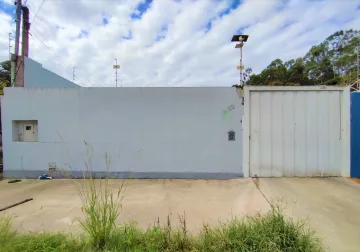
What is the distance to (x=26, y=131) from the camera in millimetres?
4770

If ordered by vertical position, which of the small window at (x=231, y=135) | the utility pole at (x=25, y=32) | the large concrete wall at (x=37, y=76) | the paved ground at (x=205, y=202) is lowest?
the paved ground at (x=205, y=202)

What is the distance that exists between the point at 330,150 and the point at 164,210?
4.12 meters

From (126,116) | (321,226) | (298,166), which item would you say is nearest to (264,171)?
(298,166)

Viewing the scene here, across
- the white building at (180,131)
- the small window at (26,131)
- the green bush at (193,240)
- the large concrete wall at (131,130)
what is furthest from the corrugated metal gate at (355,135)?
the small window at (26,131)

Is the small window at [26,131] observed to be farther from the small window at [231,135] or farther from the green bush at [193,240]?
the small window at [231,135]

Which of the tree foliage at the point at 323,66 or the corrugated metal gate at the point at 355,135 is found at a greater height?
the tree foliage at the point at 323,66

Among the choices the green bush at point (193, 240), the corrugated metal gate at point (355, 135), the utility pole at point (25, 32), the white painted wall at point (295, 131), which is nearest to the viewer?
the green bush at point (193, 240)

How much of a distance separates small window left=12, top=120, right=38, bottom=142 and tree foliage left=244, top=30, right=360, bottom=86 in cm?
2741

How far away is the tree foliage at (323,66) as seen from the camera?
2697 cm

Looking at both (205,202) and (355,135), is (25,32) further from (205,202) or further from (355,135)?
(355,135)

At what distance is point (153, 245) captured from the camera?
75.2 inches

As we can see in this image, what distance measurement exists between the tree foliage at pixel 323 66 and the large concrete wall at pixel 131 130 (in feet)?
82.6

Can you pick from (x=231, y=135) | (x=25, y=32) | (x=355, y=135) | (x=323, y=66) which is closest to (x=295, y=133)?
(x=355, y=135)

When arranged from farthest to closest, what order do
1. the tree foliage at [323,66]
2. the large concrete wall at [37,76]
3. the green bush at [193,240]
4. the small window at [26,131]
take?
1. the tree foliage at [323,66]
2. the large concrete wall at [37,76]
3. the small window at [26,131]
4. the green bush at [193,240]
